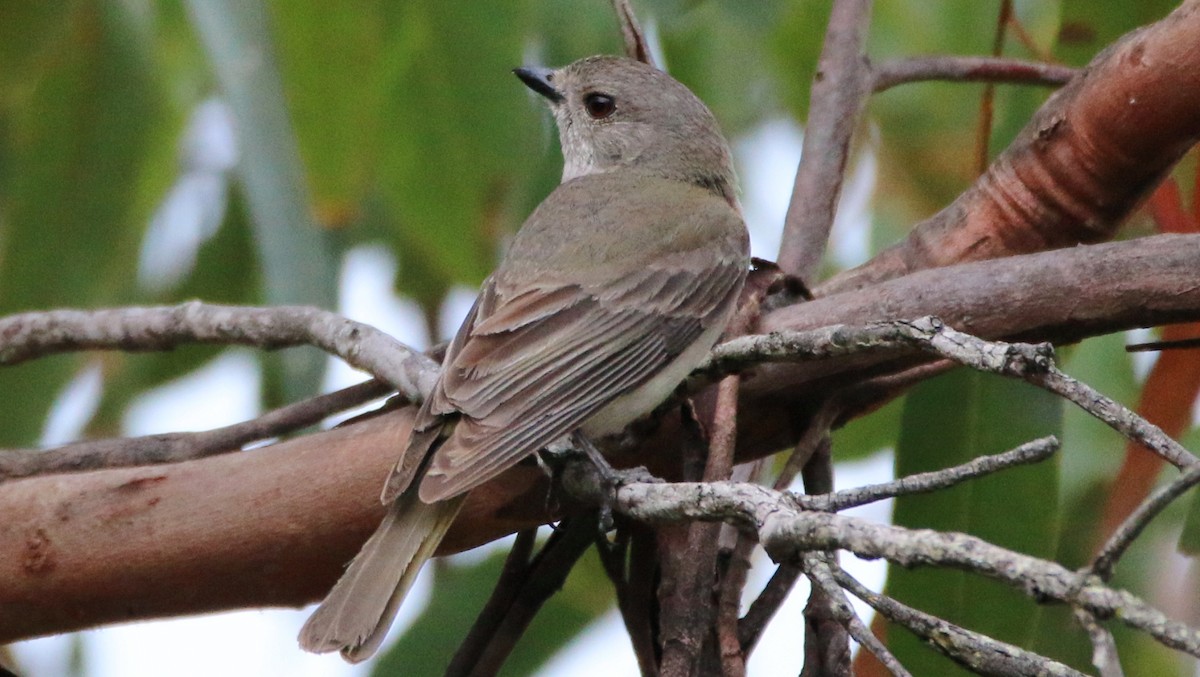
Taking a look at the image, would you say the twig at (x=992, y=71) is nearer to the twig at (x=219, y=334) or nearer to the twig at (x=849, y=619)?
the twig at (x=219, y=334)

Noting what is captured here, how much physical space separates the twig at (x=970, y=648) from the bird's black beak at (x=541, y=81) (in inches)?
104

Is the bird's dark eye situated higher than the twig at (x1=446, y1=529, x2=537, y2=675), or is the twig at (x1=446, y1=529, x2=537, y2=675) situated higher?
the bird's dark eye

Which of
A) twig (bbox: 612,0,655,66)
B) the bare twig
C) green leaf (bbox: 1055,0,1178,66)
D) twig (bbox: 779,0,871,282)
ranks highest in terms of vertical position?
twig (bbox: 612,0,655,66)

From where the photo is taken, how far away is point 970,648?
1.48m

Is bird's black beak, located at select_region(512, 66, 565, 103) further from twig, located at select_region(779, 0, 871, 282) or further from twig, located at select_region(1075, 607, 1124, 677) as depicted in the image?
twig, located at select_region(1075, 607, 1124, 677)

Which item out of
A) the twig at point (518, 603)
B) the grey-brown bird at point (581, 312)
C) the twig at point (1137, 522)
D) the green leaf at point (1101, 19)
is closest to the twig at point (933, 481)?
the twig at point (1137, 522)

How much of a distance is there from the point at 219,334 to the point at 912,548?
7.01ft

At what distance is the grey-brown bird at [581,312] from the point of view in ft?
8.04

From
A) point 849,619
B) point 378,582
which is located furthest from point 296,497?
point 849,619

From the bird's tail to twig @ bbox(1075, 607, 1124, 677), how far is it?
139 cm

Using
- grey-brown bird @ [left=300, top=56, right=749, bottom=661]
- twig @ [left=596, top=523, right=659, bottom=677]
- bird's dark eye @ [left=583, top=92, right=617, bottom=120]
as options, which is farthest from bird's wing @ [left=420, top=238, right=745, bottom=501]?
bird's dark eye @ [left=583, top=92, right=617, bottom=120]

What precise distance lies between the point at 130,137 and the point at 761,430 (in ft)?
6.81

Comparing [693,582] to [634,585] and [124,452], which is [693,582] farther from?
[124,452]

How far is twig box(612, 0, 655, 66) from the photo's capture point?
3467mm
